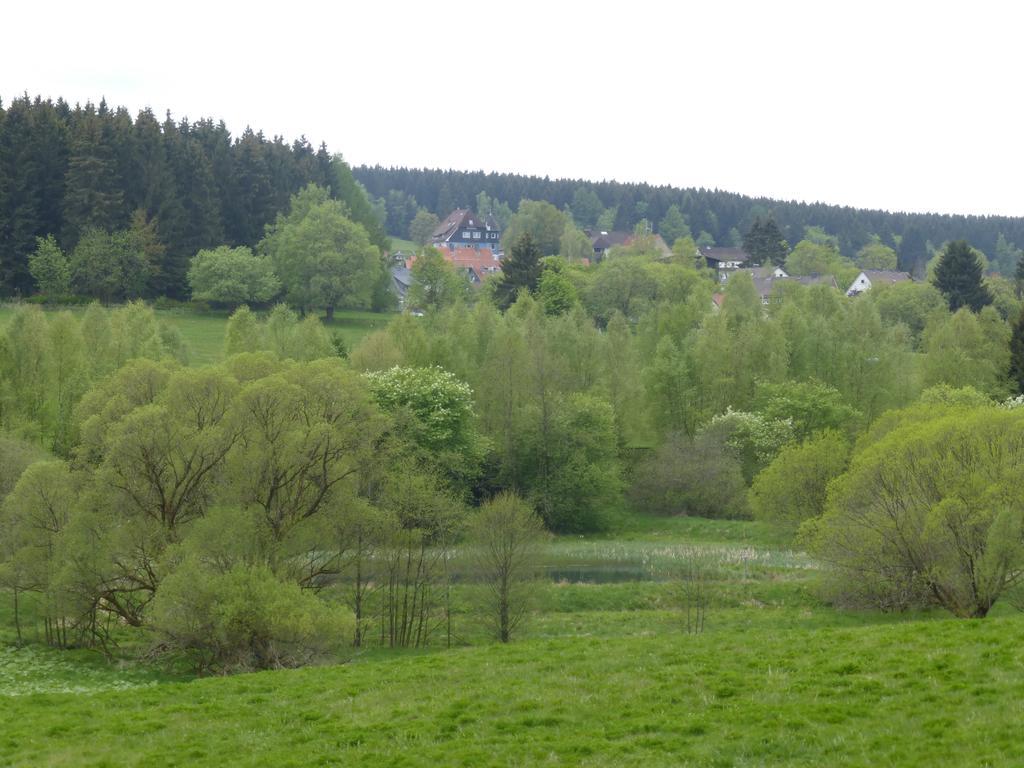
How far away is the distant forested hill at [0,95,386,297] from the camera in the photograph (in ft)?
342

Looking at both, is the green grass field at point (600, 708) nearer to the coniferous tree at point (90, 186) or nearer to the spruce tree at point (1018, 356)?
the spruce tree at point (1018, 356)

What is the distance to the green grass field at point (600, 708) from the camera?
17.4 meters

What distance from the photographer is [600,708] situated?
20.3 m

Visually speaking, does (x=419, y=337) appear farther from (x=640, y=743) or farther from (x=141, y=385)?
(x=640, y=743)

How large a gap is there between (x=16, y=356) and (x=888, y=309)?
86.4 meters

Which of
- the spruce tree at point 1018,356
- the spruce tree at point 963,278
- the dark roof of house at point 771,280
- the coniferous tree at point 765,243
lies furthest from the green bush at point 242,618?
the coniferous tree at point 765,243

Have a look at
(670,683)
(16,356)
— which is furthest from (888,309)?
(670,683)

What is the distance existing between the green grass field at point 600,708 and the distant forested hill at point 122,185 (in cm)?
8335

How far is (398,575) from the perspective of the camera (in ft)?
129

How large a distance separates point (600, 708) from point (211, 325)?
286ft

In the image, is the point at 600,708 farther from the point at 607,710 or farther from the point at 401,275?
the point at 401,275

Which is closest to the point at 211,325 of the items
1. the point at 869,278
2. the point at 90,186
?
the point at 90,186

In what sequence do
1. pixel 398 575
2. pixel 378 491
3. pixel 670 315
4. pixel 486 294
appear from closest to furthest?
pixel 398 575 → pixel 378 491 → pixel 670 315 → pixel 486 294

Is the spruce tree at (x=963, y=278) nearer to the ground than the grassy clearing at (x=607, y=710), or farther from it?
farther from it
